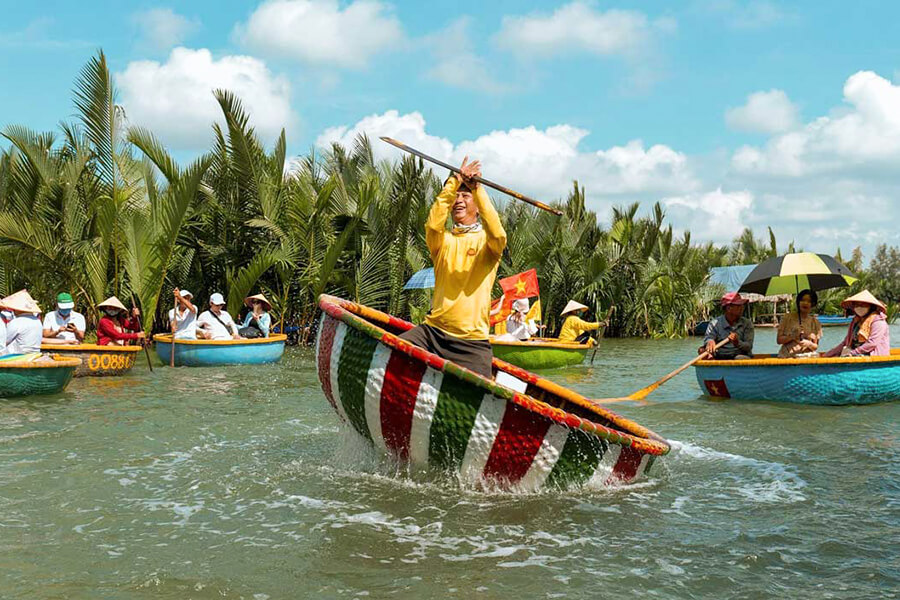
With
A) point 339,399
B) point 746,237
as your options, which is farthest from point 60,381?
point 746,237

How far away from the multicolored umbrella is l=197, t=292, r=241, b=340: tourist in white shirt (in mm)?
9141

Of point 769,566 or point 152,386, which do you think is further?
point 152,386

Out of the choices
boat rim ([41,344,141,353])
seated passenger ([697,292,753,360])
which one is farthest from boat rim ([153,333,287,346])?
seated passenger ([697,292,753,360])

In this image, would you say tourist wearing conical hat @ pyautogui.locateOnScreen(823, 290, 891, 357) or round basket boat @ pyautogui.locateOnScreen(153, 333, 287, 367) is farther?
round basket boat @ pyautogui.locateOnScreen(153, 333, 287, 367)

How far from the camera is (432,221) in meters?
5.27

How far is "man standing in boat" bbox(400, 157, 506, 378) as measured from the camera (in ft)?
17.1

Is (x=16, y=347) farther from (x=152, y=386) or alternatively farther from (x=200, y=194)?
(x=200, y=194)

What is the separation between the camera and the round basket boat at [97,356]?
40.6ft

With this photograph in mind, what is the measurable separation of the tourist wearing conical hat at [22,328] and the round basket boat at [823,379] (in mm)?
8899

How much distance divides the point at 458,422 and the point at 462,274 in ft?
3.16

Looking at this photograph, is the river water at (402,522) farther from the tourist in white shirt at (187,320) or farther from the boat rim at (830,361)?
the tourist in white shirt at (187,320)

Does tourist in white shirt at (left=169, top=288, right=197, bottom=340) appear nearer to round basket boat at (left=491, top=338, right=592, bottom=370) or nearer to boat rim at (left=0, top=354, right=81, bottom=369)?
boat rim at (left=0, top=354, right=81, bottom=369)

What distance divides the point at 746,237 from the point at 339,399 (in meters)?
38.1

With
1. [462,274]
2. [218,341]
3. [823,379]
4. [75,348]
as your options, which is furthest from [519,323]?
[462,274]
